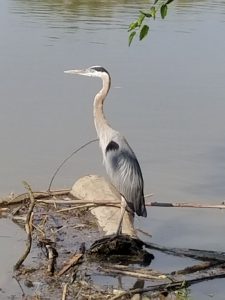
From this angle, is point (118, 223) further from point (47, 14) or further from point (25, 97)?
point (47, 14)

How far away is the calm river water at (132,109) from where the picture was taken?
862cm

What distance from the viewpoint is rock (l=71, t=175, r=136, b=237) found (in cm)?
732

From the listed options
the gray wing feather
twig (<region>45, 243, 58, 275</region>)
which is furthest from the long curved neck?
twig (<region>45, 243, 58, 275</region>)

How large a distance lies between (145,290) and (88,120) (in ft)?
19.4

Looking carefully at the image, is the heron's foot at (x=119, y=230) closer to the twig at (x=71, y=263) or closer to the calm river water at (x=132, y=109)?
the twig at (x=71, y=263)

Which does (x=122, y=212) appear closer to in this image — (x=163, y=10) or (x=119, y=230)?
(x=119, y=230)

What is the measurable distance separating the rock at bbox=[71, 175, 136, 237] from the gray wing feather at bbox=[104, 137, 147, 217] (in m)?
0.16

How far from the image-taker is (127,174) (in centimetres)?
702

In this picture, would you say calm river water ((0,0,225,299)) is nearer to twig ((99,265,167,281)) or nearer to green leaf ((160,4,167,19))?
twig ((99,265,167,281))

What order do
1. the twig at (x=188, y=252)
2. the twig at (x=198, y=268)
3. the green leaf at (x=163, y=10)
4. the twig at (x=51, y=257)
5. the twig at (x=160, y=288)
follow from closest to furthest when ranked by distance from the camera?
the green leaf at (x=163, y=10) < the twig at (x=160, y=288) < the twig at (x=51, y=257) < the twig at (x=198, y=268) < the twig at (x=188, y=252)

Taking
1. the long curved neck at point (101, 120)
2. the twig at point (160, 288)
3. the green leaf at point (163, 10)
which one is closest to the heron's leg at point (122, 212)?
the long curved neck at point (101, 120)

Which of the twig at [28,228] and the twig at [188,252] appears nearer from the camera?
the twig at [28,228]

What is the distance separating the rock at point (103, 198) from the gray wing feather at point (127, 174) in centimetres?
16

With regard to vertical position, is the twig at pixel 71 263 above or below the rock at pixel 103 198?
above
